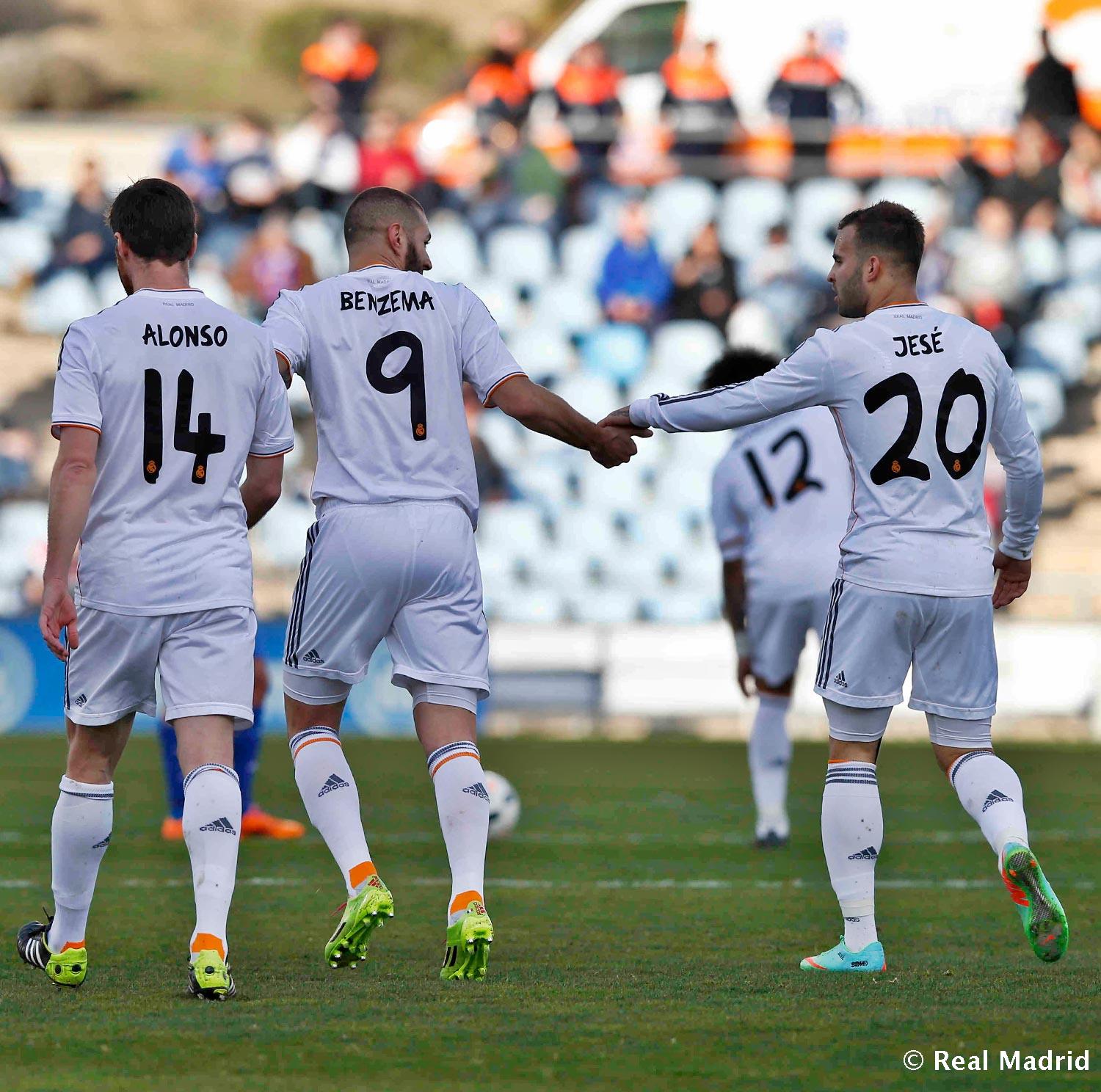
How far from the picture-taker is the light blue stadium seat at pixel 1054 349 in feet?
66.3

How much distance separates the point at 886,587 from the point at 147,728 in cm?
1172

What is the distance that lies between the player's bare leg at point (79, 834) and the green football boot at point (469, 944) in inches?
37.3

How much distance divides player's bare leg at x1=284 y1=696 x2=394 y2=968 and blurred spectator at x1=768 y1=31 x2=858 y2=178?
636 inches

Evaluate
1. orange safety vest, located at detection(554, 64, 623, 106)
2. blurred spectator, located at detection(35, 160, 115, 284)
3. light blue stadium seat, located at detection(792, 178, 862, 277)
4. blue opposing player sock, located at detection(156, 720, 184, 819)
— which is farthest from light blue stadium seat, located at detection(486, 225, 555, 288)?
blue opposing player sock, located at detection(156, 720, 184, 819)

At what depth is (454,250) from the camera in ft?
67.4

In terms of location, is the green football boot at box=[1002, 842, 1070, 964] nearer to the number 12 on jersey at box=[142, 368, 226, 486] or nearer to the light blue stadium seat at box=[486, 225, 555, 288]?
the number 12 on jersey at box=[142, 368, 226, 486]

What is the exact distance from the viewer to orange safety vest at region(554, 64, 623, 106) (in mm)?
21062

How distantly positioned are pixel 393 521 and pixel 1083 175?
1689 cm

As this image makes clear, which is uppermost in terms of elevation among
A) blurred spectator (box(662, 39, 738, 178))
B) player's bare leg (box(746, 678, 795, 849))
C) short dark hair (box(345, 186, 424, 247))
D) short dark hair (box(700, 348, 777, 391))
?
blurred spectator (box(662, 39, 738, 178))

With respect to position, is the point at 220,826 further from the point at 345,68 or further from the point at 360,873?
the point at 345,68

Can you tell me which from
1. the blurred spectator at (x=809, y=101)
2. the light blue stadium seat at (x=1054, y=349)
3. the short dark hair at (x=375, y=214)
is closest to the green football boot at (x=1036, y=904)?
the short dark hair at (x=375, y=214)

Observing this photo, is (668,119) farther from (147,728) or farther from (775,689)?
(775,689)

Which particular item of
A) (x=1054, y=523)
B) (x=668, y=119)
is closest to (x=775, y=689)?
(x=1054, y=523)

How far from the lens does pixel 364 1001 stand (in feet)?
16.4
